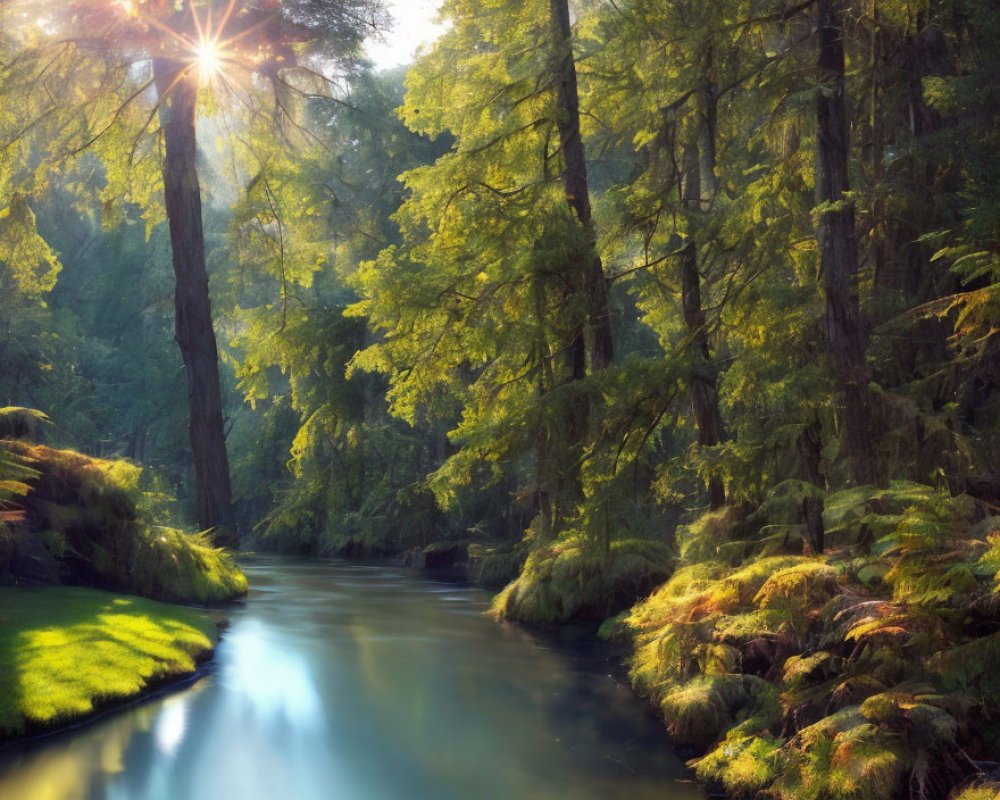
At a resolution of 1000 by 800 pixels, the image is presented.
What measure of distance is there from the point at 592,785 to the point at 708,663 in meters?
1.54

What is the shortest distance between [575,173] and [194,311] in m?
8.28

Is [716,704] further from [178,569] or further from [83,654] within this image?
[178,569]

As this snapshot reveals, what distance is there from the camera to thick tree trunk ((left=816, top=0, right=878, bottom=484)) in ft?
28.8

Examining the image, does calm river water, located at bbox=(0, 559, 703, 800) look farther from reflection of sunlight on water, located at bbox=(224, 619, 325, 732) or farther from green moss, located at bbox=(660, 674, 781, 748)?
green moss, located at bbox=(660, 674, 781, 748)

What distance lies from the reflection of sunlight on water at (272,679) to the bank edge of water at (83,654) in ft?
1.37

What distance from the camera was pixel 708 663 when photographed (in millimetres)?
7770

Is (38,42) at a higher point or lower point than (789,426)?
higher

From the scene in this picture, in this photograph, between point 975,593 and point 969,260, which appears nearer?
point 975,593

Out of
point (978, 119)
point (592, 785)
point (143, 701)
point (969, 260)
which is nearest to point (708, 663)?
point (592, 785)

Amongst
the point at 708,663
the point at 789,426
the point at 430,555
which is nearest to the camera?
the point at 708,663

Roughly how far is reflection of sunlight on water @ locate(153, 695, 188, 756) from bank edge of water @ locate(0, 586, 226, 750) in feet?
1.10

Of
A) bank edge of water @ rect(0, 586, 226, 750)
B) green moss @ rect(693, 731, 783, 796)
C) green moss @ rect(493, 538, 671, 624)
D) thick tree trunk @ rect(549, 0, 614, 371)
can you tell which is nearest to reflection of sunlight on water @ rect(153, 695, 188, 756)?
bank edge of water @ rect(0, 586, 226, 750)

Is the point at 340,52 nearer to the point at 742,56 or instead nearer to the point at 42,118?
the point at 42,118

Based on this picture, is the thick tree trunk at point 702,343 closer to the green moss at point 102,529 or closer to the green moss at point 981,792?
the green moss at point 981,792
